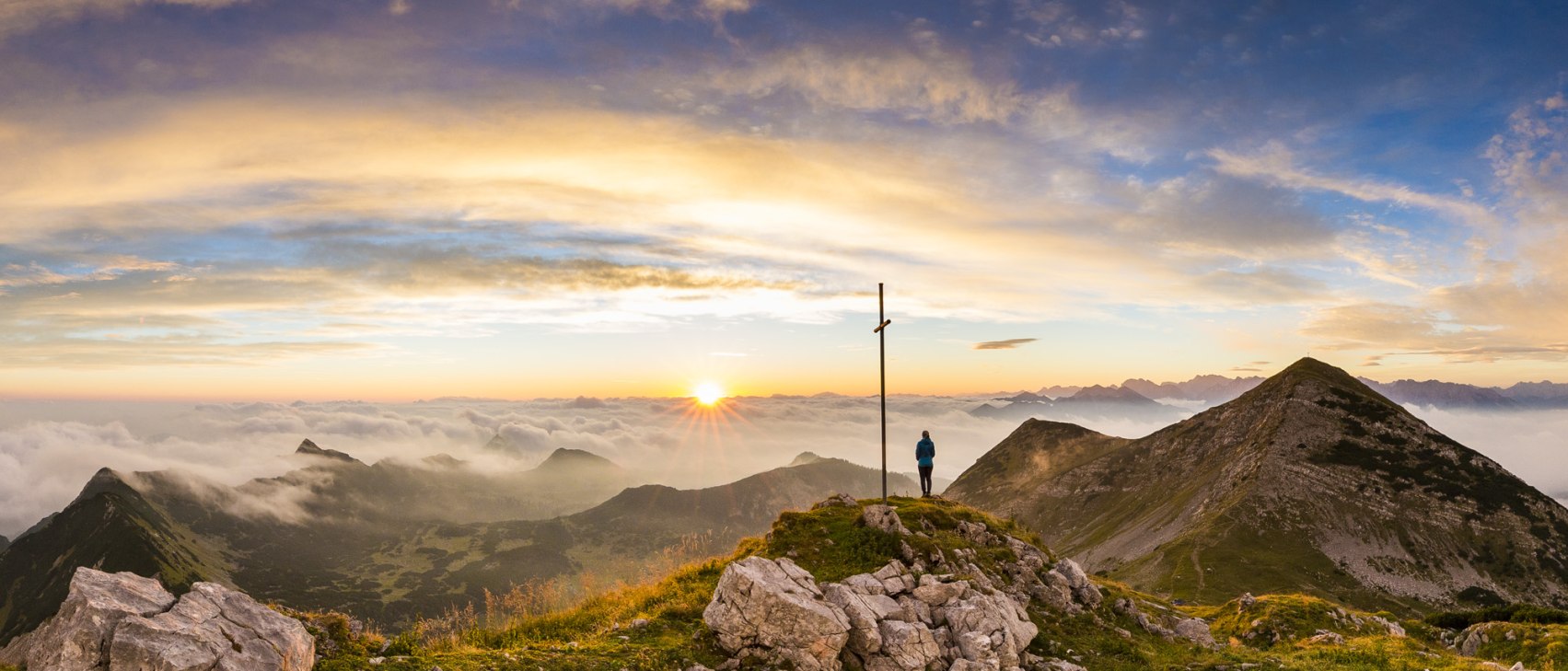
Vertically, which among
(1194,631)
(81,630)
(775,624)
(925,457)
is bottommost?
(1194,631)

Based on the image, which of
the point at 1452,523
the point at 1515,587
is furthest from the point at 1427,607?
the point at 1452,523

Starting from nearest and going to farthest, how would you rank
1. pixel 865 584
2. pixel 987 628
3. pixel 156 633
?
pixel 156 633
pixel 987 628
pixel 865 584

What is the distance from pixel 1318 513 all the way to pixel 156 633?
557ft

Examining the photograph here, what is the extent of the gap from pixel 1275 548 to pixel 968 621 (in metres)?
130

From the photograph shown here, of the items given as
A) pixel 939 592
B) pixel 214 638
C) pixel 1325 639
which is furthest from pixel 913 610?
pixel 1325 639

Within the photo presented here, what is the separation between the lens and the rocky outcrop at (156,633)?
11320mm

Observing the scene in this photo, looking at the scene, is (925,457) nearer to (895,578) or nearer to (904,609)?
(895,578)

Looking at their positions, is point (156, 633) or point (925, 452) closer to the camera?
point (156, 633)

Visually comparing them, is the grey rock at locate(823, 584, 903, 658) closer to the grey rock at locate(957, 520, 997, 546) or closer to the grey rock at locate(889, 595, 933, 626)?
the grey rock at locate(889, 595, 933, 626)

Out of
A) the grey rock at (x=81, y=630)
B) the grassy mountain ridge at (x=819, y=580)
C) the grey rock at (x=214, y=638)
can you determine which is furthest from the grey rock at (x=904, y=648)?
the grey rock at (x=81, y=630)

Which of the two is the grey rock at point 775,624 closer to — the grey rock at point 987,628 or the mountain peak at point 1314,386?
the grey rock at point 987,628

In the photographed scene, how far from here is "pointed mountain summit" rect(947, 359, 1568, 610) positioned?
114 meters

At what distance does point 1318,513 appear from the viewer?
5241 inches

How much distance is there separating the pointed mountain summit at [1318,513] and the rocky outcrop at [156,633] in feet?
372
